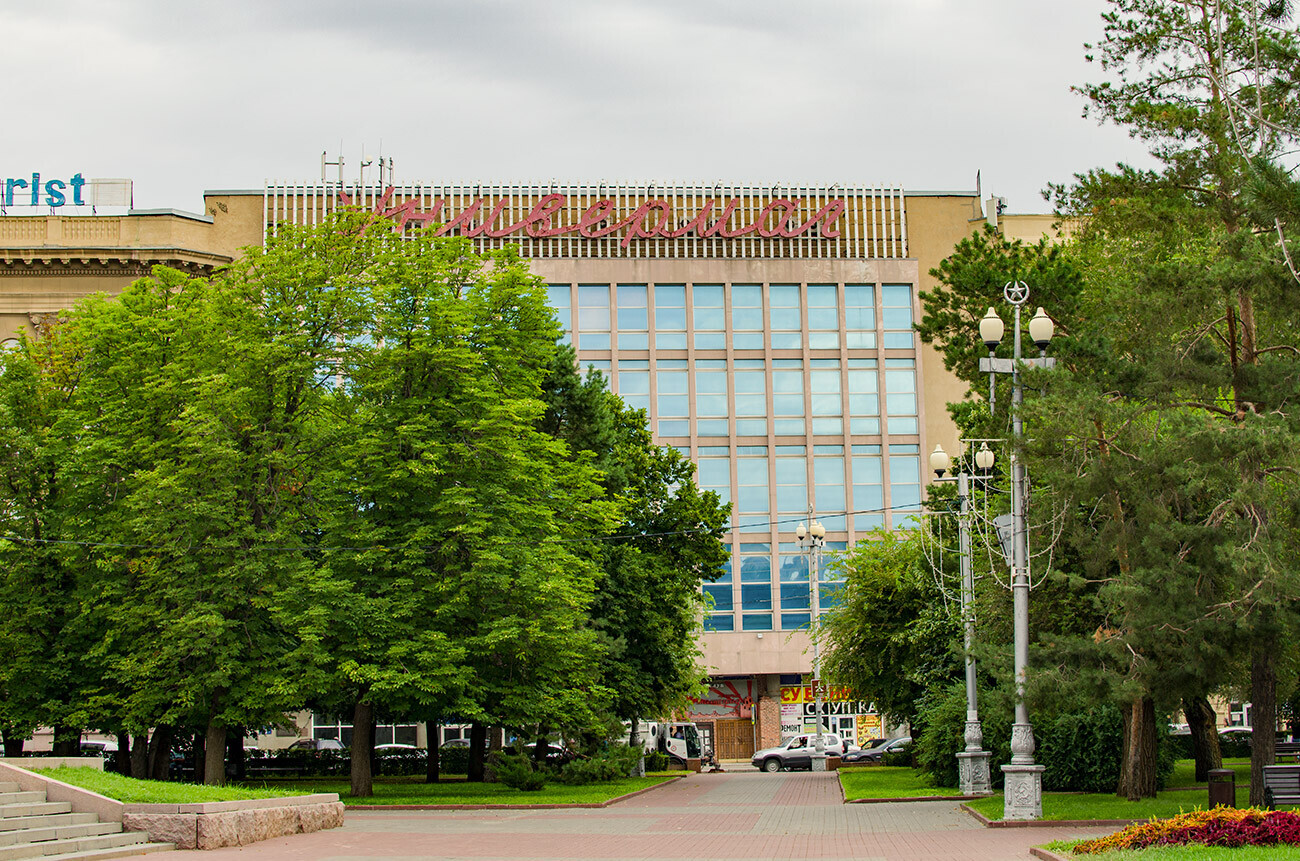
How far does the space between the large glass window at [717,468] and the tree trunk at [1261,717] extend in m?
46.0

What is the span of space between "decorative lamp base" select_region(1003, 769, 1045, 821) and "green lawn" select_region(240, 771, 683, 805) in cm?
1049

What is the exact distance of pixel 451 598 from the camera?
1204 inches

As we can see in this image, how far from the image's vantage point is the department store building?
66.8m

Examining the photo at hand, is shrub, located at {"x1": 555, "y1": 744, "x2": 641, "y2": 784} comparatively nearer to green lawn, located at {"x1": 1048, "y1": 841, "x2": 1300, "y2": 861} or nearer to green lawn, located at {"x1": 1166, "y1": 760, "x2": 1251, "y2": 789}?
green lawn, located at {"x1": 1166, "y1": 760, "x2": 1251, "y2": 789}

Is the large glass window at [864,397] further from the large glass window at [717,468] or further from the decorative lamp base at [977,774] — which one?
the decorative lamp base at [977,774]

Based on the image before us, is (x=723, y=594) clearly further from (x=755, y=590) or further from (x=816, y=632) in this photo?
(x=816, y=632)

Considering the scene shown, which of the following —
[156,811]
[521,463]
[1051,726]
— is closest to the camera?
[156,811]

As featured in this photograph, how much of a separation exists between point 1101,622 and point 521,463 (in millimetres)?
13404

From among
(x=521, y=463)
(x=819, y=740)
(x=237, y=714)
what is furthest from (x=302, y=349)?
(x=819, y=740)

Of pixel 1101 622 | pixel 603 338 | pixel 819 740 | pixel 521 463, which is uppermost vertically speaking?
pixel 603 338

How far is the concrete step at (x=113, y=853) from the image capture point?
626 inches

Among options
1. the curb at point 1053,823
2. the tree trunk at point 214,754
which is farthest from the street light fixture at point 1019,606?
the tree trunk at point 214,754

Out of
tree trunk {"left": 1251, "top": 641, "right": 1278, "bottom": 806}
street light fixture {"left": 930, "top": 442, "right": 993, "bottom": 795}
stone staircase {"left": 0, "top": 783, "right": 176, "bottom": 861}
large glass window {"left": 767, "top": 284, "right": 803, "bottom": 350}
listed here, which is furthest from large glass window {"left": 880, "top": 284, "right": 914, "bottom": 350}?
stone staircase {"left": 0, "top": 783, "right": 176, "bottom": 861}

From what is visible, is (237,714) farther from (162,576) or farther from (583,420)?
(583,420)
